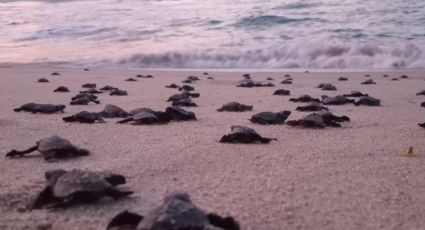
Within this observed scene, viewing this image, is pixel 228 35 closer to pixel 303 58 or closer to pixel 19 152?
pixel 303 58

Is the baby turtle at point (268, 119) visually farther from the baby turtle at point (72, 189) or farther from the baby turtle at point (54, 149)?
the baby turtle at point (72, 189)

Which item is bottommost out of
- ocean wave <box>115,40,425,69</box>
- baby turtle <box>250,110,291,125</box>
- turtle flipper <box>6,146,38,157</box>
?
ocean wave <box>115,40,425,69</box>

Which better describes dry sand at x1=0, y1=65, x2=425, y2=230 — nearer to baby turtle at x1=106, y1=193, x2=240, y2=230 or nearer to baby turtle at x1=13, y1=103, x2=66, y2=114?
baby turtle at x1=13, y1=103, x2=66, y2=114


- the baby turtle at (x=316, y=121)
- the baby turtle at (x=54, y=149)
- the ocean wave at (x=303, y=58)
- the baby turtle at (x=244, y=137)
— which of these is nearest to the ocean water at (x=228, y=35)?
the ocean wave at (x=303, y=58)

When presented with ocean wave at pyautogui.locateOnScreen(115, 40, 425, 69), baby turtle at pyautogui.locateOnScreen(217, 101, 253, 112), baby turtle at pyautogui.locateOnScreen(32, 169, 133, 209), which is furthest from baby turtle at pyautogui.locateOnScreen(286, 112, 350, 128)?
ocean wave at pyautogui.locateOnScreen(115, 40, 425, 69)

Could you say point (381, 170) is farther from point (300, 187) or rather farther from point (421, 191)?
point (300, 187)

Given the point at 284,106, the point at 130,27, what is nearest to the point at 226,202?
the point at 284,106
